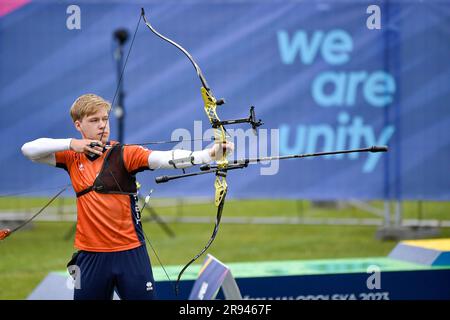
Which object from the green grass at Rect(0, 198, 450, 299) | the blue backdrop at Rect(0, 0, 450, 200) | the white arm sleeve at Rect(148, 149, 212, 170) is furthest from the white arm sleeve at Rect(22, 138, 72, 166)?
the blue backdrop at Rect(0, 0, 450, 200)

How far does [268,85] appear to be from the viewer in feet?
34.6

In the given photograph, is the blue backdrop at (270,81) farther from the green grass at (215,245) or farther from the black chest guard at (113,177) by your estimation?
the black chest guard at (113,177)

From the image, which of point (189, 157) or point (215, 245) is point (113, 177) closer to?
point (189, 157)

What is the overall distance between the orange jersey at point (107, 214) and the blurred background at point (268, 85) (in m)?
5.51

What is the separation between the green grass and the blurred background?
4.4 inches

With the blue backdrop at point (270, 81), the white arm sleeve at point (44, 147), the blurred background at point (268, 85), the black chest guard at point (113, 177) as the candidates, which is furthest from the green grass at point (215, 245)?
the black chest guard at point (113, 177)

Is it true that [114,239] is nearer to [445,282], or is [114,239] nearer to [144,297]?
[144,297]

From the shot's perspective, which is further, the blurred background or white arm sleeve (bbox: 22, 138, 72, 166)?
the blurred background

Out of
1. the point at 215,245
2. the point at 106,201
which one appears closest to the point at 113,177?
the point at 106,201

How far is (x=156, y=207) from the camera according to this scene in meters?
16.3

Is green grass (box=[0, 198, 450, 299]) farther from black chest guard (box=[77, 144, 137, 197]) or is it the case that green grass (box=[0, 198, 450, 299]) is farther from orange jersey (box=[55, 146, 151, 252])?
black chest guard (box=[77, 144, 137, 197])

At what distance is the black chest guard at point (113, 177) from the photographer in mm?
4680

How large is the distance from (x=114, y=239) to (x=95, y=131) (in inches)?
26.1

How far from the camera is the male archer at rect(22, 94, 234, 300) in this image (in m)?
4.58
